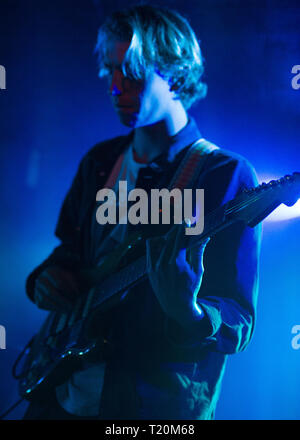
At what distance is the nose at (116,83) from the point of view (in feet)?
3.39

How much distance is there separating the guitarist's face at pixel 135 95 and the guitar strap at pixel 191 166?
13 centimetres

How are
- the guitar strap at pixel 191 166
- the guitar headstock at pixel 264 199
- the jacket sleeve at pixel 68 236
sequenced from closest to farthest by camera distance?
the guitar headstock at pixel 264 199 < the guitar strap at pixel 191 166 < the jacket sleeve at pixel 68 236

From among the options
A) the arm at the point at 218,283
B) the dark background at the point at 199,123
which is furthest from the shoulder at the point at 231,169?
the dark background at the point at 199,123

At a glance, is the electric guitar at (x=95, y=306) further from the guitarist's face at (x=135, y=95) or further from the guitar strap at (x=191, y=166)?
the guitarist's face at (x=135, y=95)

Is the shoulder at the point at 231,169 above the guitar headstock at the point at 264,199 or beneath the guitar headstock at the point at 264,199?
above

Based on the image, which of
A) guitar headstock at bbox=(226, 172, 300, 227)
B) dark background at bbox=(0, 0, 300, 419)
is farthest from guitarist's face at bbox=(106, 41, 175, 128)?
guitar headstock at bbox=(226, 172, 300, 227)

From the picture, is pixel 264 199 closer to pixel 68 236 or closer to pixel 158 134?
pixel 158 134

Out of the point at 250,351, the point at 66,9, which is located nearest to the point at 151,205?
the point at 250,351

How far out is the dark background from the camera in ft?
3.78

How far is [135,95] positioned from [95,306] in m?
0.54

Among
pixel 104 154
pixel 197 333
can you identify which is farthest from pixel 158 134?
pixel 197 333

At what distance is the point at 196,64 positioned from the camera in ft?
3.73

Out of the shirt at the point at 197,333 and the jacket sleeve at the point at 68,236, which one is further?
the jacket sleeve at the point at 68,236
